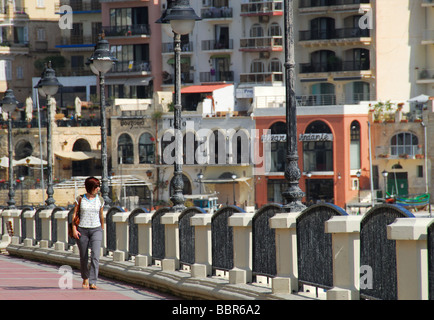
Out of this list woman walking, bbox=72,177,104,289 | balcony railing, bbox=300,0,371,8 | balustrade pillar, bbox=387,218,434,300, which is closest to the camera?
balustrade pillar, bbox=387,218,434,300

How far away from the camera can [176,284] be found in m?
15.3

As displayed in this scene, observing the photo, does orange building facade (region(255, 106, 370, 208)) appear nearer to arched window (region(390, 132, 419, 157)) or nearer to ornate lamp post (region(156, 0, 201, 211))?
arched window (region(390, 132, 419, 157))

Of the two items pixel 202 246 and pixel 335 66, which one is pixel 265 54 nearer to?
pixel 335 66

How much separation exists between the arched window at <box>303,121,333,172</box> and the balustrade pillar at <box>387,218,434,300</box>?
173ft

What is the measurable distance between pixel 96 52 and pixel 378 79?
1711 inches

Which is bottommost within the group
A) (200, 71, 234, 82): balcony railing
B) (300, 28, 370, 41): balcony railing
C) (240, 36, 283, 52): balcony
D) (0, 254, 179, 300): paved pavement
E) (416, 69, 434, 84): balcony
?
(0, 254, 179, 300): paved pavement

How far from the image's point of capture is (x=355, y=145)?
63062mm

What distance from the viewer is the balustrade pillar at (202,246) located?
15.2m

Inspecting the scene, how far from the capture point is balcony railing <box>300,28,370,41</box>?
2584 inches

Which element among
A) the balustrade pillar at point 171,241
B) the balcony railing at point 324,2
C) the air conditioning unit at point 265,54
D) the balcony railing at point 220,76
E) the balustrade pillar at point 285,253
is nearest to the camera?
the balustrade pillar at point 285,253

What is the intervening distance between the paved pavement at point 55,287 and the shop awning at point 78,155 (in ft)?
157

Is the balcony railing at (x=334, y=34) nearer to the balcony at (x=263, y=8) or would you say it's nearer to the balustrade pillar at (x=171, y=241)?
the balcony at (x=263, y=8)

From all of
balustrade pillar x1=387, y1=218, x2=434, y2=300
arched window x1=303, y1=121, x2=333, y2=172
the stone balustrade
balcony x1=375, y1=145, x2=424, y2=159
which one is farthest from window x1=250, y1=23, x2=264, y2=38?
balustrade pillar x1=387, y1=218, x2=434, y2=300

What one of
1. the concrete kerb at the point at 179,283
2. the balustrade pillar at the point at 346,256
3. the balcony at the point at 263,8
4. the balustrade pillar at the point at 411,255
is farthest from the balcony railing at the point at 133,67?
the balustrade pillar at the point at 411,255
